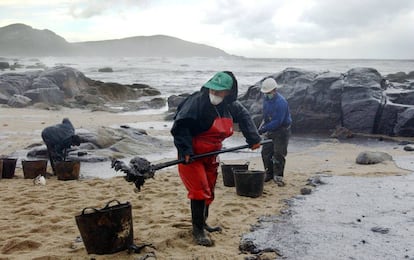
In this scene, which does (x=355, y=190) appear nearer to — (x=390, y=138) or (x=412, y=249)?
(x=412, y=249)

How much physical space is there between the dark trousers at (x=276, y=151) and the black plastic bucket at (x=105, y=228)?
407cm

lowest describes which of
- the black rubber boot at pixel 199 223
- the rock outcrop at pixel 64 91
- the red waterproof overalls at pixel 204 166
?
the rock outcrop at pixel 64 91

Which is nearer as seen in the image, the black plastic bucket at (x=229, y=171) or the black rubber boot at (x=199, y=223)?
the black rubber boot at (x=199, y=223)

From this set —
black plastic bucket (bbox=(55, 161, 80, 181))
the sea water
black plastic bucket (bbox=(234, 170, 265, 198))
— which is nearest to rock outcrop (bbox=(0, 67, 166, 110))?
the sea water

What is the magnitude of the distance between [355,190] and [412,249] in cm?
264

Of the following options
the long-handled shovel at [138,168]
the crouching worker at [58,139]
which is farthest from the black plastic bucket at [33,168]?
the long-handled shovel at [138,168]

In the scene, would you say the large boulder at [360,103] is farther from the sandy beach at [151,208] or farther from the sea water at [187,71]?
the sea water at [187,71]

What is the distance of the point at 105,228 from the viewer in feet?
14.4

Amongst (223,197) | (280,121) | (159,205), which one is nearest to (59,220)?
(159,205)

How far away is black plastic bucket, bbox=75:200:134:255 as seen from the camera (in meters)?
4.37

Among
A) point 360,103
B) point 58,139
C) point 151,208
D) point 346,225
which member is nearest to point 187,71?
point 360,103

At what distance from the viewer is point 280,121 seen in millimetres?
7738

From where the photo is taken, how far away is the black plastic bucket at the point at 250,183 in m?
6.88

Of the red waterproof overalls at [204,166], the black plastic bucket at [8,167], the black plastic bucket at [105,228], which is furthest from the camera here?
the black plastic bucket at [8,167]
